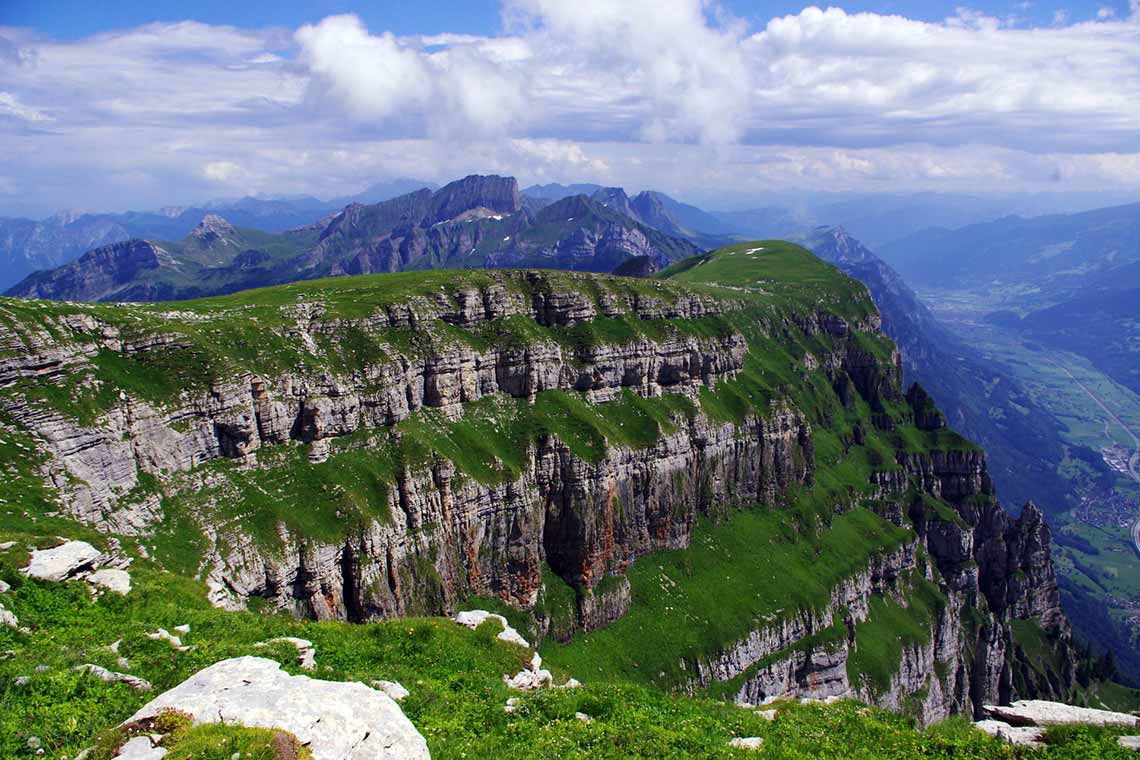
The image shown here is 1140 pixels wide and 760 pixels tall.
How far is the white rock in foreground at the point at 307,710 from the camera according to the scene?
1831cm

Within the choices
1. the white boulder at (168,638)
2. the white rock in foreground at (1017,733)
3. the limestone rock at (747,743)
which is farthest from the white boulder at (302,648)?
the white rock in foreground at (1017,733)

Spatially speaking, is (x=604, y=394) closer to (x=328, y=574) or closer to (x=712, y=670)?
(x=712, y=670)

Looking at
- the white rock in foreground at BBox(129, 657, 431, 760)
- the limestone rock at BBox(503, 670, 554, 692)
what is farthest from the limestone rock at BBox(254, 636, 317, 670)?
the limestone rock at BBox(503, 670, 554, 692)

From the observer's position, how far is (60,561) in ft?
111

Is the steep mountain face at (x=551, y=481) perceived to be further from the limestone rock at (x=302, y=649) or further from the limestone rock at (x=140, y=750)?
the limestone rock at (x=140, y=750)

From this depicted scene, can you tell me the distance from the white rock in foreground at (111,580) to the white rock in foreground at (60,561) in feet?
2.64

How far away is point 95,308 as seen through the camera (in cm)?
7119

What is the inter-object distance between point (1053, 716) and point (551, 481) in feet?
242

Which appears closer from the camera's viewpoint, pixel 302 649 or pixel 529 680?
pixel 302 649

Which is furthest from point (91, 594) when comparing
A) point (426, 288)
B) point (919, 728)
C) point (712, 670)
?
point (712, 670)

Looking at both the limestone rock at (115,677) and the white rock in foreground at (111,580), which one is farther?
the white rock in foreground at (111,580)

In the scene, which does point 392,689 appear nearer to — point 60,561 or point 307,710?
point 307,710

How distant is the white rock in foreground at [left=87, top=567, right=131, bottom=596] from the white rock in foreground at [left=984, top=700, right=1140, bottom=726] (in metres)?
42.1

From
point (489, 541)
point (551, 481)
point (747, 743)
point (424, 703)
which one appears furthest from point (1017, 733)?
point (551, 481)
